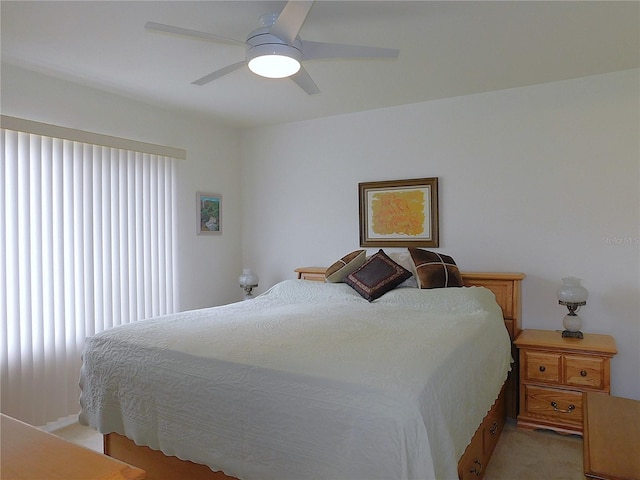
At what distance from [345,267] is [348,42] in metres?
1.83

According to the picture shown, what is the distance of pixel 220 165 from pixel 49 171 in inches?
70.9

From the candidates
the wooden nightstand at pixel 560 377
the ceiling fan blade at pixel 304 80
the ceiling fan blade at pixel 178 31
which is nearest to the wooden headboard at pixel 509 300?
the wooden nightstand at pixel 560 377

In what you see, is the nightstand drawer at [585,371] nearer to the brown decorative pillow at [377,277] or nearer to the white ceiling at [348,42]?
the brown decorative pillow at [377,277]

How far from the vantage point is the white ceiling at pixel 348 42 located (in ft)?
7.39

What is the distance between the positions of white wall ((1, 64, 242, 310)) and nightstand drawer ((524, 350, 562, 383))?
119 inches

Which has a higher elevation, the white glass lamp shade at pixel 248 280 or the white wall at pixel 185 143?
the white wall at pixel 185 143

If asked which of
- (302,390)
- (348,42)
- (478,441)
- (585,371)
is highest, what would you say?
(348,42)

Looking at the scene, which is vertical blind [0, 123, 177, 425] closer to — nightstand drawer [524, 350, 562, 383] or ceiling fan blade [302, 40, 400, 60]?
ceiling fan blade [302, 40, 400, 60]

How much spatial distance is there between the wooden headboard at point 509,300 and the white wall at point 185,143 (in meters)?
2.56

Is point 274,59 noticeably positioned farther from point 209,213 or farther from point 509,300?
point 209,213

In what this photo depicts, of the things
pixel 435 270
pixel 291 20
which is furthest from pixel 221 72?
pixel 435 270

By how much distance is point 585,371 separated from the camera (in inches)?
112

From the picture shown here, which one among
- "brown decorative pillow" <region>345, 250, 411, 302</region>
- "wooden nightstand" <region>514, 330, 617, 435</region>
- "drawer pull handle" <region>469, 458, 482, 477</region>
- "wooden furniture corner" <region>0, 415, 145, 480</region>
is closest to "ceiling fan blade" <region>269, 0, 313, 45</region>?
"wooden furniture corner" <region>0, 415, 145, 480</region>

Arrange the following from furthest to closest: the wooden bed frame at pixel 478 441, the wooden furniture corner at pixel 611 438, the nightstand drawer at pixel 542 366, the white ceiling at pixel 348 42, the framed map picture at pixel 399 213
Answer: the framed map picture at pixel 399 213 → the nightstand drawer at pixel 542 366 → the white ceiling at pixel 348 42 → the wooden bed frame at pixel 478 441 → the wooden furniture corner at pixel 611 438
